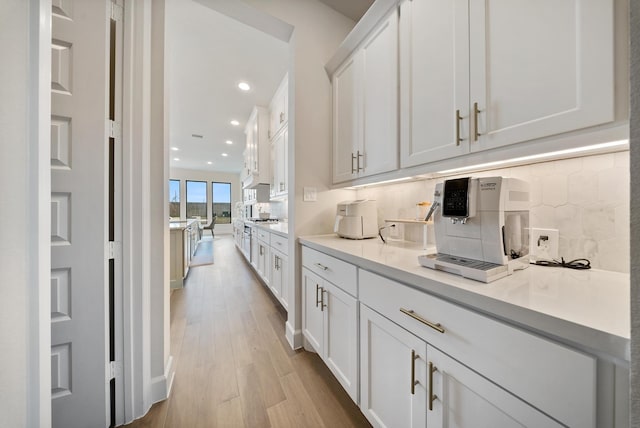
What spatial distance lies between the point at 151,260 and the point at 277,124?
103 inches

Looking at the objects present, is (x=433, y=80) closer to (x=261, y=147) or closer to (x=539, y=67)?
(x=539, y=67)

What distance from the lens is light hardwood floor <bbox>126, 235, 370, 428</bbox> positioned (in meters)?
1.18

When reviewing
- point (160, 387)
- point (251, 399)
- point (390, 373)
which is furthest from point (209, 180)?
point (390, 373)

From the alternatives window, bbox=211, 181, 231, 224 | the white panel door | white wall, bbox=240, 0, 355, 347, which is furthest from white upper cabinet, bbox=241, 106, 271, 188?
window, bbox=211, 181, 231, 224

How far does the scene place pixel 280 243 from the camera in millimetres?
2230

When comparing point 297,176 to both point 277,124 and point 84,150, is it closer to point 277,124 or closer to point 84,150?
point 84,150

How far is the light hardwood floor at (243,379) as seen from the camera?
118 cm

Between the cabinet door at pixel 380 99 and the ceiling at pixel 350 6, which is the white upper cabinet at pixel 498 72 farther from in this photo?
the ceiling at pixel 350 6

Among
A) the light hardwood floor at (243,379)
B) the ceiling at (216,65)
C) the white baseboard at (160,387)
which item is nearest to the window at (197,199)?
the ceiling at (216,65)

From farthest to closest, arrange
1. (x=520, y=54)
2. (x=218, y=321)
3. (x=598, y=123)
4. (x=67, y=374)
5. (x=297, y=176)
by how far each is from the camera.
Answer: (x=218, y=321) → (x=297, y=176) → (x=67, y=374) → (x=520, y=54) → (x=598, y=123)

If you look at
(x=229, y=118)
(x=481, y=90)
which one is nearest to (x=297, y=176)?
(x=481, y=90)

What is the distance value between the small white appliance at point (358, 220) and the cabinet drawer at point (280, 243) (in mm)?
611

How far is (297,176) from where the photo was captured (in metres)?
1.74

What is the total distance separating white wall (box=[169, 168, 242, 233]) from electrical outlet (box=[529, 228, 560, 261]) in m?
10.0
